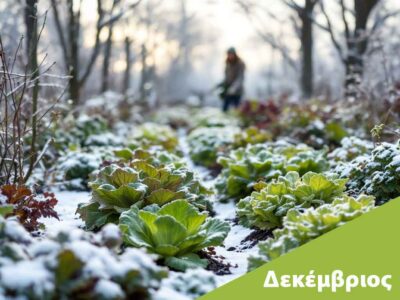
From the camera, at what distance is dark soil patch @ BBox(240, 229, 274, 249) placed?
4.67m

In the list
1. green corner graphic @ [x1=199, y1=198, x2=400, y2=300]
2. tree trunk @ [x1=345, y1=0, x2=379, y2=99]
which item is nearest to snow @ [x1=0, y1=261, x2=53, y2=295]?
green corner graphic @ [x1=199, y1=198, x2=400, y2=300]

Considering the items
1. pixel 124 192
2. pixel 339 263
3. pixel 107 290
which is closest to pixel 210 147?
pixel 124 192

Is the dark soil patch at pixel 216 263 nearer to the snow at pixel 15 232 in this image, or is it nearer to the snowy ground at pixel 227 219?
the snowy ground at pixel 227 219

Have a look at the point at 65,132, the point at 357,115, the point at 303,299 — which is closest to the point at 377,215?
the point at 303,299

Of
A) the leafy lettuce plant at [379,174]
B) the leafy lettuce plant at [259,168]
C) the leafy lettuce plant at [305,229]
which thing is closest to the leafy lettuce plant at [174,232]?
the leafy lettuce plant at [305,229]

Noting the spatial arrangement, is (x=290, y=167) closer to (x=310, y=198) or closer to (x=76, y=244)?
(x=310, y=198)

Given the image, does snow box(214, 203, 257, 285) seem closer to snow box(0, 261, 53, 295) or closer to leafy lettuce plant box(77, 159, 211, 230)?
leafy lettuce plant box(77, 159, 211, 230)

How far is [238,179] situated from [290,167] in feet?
2.10

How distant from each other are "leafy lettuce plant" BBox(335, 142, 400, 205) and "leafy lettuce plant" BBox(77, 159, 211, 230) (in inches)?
62.1

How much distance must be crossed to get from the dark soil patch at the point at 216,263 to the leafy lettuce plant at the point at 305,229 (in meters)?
0.44

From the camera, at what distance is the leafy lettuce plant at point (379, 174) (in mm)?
4539

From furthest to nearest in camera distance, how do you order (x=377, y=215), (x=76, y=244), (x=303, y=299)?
(x=377, y=215) → (x=303, y=299) → (x=76, y=244)

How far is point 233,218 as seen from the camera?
5645mm

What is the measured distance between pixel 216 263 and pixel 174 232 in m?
0.47
